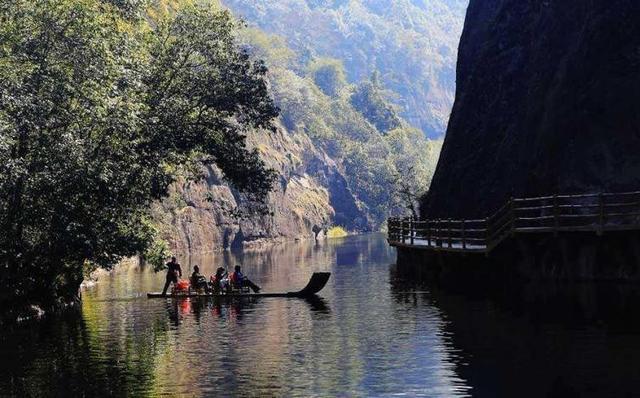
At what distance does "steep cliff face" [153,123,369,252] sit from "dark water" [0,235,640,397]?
49417 millimetres

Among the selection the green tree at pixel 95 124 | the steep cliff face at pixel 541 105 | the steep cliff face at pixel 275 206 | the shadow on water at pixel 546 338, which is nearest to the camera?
the shadow on water at pixel 546 338

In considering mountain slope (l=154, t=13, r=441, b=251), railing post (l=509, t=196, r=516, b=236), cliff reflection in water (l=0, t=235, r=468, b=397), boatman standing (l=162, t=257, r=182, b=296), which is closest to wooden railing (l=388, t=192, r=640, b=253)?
railing post (l=509, t=196, r=516, b=236)

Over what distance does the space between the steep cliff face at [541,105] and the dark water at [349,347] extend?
→ 25.6ft

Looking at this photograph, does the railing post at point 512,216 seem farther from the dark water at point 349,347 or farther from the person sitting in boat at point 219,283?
the person sitting in boat at point 219,283

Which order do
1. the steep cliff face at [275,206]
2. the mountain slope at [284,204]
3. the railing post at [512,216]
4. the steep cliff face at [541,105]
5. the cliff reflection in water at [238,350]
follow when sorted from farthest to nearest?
the mountain slope at [284,204] → the steep cliff face at [275,206] → the steep cliff face at [541,105] → the railing post at [512,216] → the cliff reflection in water at [238,350]

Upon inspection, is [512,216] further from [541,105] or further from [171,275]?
[171,275]

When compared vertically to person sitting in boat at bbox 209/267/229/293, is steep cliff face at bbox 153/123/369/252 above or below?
above

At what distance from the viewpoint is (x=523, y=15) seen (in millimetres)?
61281

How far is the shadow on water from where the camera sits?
20.3 meters

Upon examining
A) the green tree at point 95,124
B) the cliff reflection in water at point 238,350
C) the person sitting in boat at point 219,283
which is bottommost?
the cliff reflection in water at point 238,350

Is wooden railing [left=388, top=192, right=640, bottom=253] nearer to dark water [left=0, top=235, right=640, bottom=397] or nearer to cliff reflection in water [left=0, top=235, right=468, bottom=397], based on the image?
dark water [left=0, top=235, right=640, bottom=397]

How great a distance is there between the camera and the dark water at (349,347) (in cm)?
2127

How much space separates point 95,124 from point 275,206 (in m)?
116

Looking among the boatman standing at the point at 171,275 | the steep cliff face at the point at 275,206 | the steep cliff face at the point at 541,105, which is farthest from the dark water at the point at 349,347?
the steep cliff face at the point at 275,206
